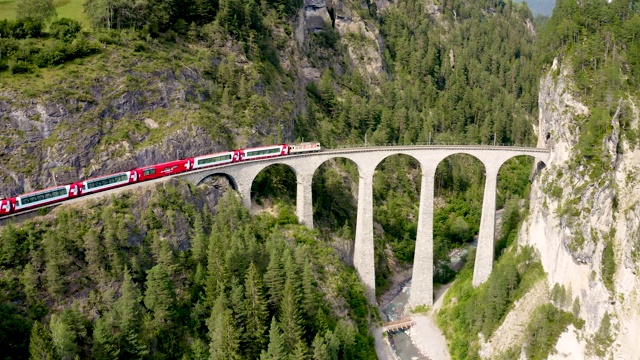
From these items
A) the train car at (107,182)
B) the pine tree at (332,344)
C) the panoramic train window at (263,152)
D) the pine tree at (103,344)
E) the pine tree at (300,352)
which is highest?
the panoramic train window at (263,152)

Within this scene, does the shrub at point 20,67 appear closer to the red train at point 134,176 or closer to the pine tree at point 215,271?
the red train at point 134,176

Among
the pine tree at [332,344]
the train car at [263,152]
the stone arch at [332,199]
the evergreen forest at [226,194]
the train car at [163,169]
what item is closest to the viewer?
the evergreen forest at [226,194]

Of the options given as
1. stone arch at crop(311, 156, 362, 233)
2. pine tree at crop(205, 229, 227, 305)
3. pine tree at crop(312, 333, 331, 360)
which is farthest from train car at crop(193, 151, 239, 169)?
pine tree at crop(312, 333, 331, 360)

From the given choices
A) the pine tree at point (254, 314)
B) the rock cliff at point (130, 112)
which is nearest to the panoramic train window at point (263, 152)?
the rock cliff at point (130, 112)

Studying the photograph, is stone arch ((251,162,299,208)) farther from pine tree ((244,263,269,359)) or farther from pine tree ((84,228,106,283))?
pine tree ((84,228,106,283))

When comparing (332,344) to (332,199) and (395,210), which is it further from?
(395,210)

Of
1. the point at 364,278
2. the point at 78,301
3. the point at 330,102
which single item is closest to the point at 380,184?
the point at 330,102
